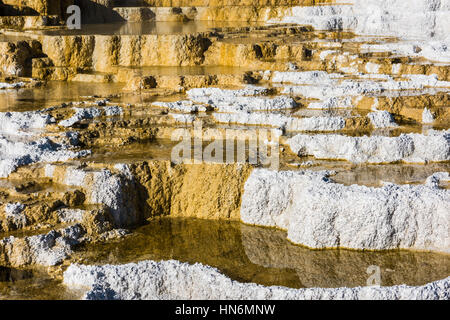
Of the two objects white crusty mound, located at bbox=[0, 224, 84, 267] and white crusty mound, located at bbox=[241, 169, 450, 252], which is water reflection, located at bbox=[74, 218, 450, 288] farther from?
white crusty mound, located at bbox=[0, 224, 84, 267]

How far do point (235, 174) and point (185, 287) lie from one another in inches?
88.6

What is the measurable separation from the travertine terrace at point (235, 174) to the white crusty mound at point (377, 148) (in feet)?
0.07

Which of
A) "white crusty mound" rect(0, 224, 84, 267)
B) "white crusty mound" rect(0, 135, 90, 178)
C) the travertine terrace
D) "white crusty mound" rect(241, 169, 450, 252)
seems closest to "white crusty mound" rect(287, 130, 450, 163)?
the travertine terrace

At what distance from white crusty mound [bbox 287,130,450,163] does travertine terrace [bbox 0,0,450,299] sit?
0.07 ft

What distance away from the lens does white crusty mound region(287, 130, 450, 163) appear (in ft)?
28.6

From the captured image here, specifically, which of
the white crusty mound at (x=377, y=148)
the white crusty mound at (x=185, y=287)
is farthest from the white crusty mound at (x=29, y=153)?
the white crusty mound at (x=377, y=148)

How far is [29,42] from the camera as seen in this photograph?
14047 mm

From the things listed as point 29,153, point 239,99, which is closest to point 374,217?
point 239,99

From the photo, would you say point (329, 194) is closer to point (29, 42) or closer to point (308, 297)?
point (308, 297)

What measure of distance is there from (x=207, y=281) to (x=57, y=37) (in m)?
9.63

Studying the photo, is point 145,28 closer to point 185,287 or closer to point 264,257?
point 264,257

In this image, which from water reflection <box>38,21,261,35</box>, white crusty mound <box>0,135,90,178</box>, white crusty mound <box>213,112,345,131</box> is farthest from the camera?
water reflection <box>38,21,261,35</box>

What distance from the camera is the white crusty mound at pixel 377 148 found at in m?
8.72
